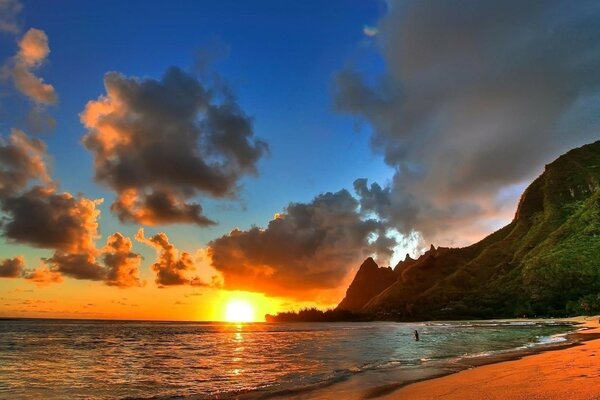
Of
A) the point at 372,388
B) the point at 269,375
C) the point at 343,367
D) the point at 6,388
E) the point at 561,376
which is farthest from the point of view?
the point at 343,367

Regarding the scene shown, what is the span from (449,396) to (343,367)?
22.3 meters

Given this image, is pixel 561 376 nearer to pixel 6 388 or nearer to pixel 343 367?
pixel 343 367

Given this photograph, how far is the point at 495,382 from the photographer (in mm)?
19531

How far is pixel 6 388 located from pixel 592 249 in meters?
210

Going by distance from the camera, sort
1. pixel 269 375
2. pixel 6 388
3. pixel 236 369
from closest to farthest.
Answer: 1. pixel 6 388
2. pixel 269 375
3. pixel 236 369

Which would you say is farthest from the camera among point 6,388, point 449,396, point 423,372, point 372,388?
point 6,388

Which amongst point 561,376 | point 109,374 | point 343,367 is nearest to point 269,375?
point 343,367

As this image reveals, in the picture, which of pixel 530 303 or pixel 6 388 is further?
pixel 530 303

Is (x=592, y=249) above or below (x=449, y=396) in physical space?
above

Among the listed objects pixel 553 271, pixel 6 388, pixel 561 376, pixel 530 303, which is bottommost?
pixel 6 388

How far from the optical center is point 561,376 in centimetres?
1894

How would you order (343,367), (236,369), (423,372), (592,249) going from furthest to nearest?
(592,249) < (236,369) < (343,367) < (423,372)

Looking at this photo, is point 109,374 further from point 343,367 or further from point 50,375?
point 343,367

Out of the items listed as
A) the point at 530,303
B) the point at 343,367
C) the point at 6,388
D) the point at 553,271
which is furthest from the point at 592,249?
the point at 6,388
